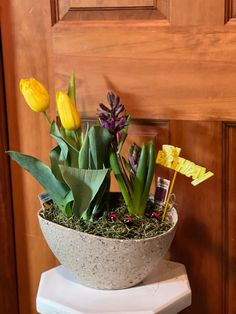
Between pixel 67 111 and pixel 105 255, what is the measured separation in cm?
27

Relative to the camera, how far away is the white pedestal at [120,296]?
3.32 ft

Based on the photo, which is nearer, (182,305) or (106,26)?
(182,305)

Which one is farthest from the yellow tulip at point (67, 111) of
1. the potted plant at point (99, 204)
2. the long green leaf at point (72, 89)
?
the long green leaf at point (72, 89)

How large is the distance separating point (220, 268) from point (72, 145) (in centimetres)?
43

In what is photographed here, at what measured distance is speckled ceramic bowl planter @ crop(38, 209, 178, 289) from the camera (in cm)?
100

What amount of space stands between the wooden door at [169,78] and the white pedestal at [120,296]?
14 centimetres

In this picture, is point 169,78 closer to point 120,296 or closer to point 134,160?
point 134,160

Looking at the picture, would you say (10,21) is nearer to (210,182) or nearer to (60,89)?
(60,89)

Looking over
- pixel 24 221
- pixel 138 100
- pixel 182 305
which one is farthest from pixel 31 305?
pixel 138 100

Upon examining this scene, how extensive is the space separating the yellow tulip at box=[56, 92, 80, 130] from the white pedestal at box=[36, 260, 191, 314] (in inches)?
12.5

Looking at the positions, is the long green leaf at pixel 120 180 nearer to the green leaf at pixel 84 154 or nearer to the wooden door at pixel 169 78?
the green leaf at pixel 84 154

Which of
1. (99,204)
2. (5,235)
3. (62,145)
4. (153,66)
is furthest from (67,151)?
(5,235)

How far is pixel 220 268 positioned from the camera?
1.21 m

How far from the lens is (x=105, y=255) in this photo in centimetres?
100
